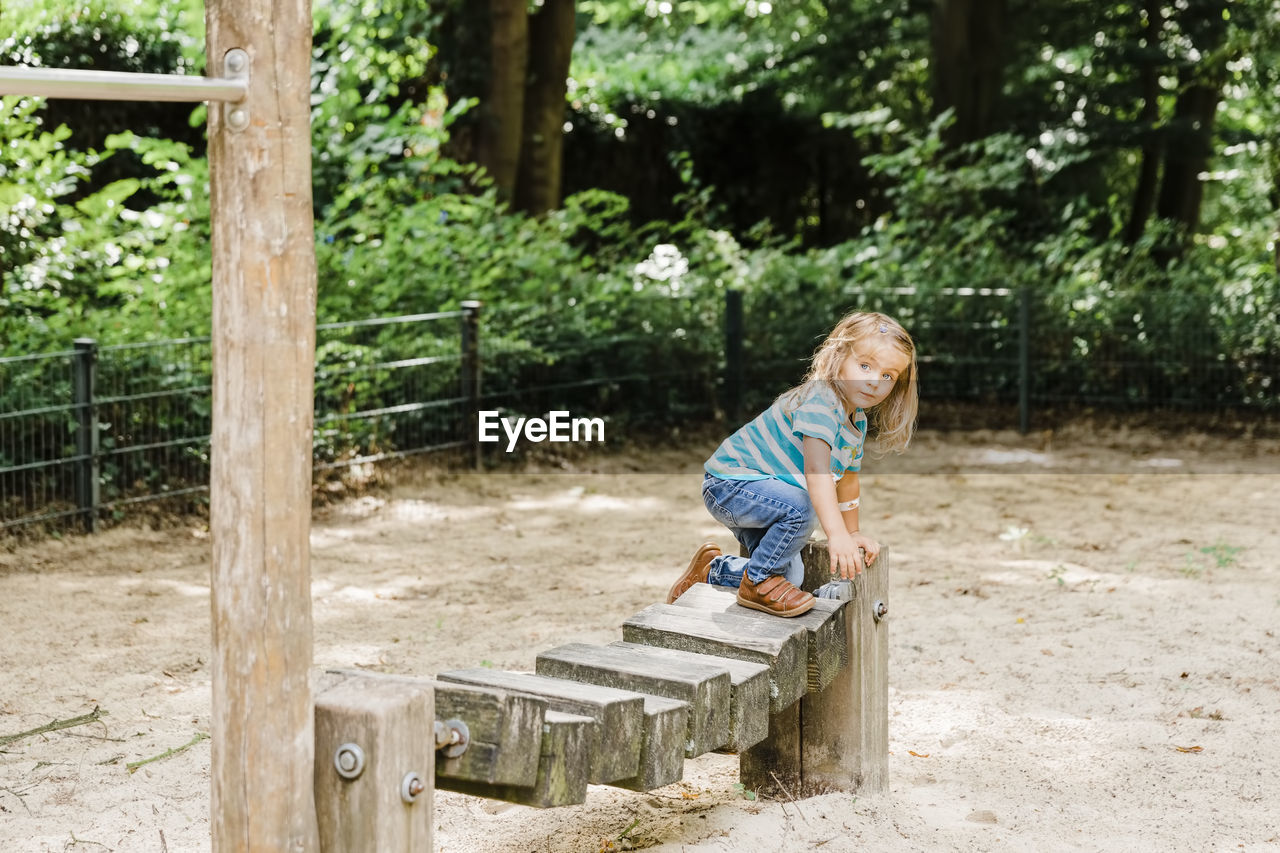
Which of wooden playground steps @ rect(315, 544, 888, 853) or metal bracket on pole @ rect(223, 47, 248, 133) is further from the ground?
metal bracket on pole @ rect(223, 47, 248, 133)

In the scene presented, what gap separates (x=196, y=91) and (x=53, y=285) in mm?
6264

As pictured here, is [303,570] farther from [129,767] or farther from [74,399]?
[74,399]

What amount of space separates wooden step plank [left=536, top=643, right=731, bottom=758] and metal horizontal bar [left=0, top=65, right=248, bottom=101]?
1439 mm

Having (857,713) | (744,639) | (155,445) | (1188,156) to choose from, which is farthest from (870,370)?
(1188,156)

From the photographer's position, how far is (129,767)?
151 inches

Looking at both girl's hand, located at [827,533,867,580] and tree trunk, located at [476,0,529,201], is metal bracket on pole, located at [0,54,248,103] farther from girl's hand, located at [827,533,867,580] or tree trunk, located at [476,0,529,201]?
tree trunk, located at [476,0,529,201]

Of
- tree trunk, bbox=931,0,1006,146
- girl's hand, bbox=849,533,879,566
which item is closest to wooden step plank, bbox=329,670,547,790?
girl's hand, bbox=849,533,879,566

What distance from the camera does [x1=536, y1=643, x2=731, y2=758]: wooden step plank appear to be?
116 inches

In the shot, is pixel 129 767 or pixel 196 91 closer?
pixel 196 91

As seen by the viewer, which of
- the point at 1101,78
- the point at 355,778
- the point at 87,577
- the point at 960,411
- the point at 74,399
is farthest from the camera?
the point at 1101,78

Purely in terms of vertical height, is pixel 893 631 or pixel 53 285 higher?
pixel 53 285

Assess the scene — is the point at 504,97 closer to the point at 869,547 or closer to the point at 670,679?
the point at 869,547

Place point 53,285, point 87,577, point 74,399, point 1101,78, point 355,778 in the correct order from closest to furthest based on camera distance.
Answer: point 355,778 < point 87,577 < point 74,399 < point 53,285 < point 1101,78

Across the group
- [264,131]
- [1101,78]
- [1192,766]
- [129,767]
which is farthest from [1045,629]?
[1101,78]
